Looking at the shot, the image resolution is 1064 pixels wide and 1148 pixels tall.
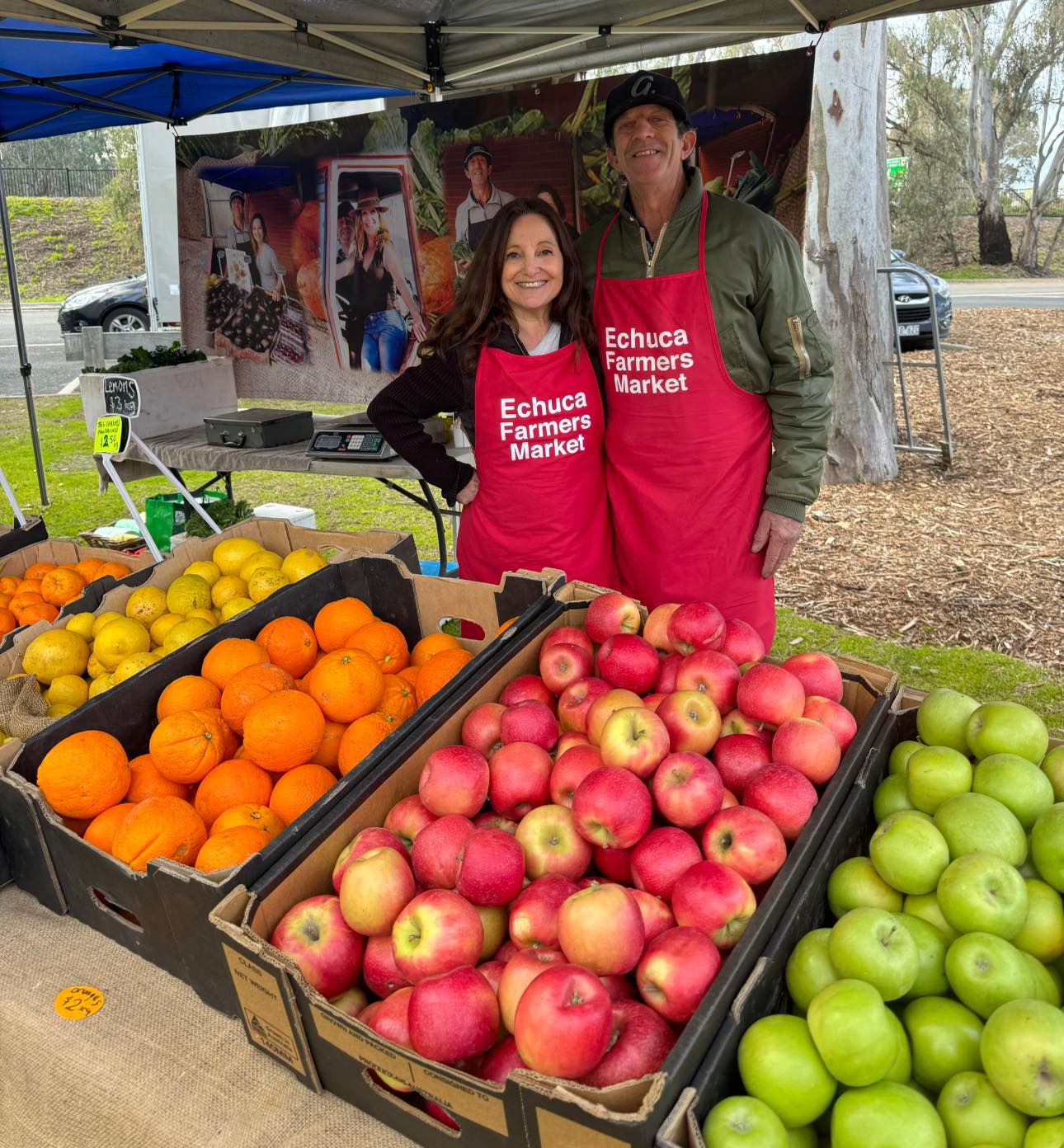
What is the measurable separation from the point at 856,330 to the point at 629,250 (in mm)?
4940

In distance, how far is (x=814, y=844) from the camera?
1373 millimetres

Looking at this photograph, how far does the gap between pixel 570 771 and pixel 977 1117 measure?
709 millimetres

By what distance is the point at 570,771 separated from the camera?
1.49m

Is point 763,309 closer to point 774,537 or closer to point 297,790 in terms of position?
point 774,537

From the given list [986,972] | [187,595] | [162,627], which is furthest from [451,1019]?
[187,595]

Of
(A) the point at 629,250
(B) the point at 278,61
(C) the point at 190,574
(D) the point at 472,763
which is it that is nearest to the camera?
(D) the point at 472,763

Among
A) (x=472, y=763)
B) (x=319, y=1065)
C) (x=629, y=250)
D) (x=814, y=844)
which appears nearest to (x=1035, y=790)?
(x=814, y=844)

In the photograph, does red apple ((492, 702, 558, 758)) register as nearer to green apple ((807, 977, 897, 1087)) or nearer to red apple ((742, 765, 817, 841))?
red apple ((742, 765, 817, 841))

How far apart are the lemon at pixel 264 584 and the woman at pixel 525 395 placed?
0.74 metres

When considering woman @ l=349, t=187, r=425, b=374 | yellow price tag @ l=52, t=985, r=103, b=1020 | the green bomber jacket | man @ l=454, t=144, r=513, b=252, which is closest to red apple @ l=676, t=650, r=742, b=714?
yellow price tag @ l=52, t=985, r=103, b=1020

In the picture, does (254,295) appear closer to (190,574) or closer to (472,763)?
(190,574)

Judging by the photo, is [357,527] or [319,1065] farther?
[357,527]

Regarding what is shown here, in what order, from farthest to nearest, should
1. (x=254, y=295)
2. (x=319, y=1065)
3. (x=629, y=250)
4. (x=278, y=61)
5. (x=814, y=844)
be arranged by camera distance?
(x=254, y=295), (x=278, y=61), (x=629, y=250), (x=814, y=844), (x=319, y=1065)

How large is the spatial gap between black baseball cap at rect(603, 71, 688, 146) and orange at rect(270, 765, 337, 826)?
2072mm
